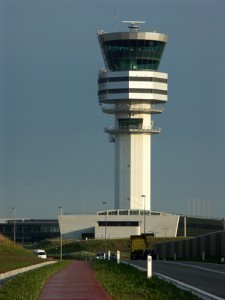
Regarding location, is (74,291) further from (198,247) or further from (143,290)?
(198,247)

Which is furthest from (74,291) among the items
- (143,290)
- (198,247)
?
(198,247)

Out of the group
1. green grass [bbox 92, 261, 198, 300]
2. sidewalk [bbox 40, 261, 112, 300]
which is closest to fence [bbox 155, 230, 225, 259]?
sidewalk [bbox 40, 261, 112, 300]

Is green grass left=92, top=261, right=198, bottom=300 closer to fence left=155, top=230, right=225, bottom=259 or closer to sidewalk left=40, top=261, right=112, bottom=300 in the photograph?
sidewalk left=40, top=261, right=112, bottom=300

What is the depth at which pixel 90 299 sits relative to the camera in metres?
29.3

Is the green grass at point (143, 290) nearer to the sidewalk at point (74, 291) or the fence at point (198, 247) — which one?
the sidewalk at point (74, 291)

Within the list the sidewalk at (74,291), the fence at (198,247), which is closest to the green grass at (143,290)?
the sidewalk at (74,291)

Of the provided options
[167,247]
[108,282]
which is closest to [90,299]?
[108,282]

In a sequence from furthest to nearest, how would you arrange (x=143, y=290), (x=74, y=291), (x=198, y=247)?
(x=198, y=247)
(x=74, y=291)
(x=143, y=290)

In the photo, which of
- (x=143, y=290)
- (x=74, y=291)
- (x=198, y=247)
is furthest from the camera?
(x=198, y=247)

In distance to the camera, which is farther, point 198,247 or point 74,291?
point 198,247

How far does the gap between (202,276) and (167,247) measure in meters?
87.2

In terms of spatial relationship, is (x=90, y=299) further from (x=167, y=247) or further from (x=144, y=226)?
(x=144, y=226)

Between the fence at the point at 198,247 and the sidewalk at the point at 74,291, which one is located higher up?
the fence at the point at 198,247

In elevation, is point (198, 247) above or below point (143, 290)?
above
